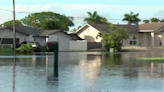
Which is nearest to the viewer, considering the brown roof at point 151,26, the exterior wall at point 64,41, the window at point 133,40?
the exterior wall at point 64,41

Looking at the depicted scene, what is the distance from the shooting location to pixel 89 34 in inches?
2891

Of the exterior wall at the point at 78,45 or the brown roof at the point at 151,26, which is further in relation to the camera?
the brown roof at the point at 151,26

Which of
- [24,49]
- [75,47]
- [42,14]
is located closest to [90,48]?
[75,47]

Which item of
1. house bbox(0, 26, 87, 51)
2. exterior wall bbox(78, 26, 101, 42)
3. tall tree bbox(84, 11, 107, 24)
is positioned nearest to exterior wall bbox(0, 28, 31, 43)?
house bbox(0, 26, 87, 51)

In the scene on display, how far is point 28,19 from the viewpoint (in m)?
116

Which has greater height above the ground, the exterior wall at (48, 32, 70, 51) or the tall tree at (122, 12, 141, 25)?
the tall tree at (122, 12, 141, 25)

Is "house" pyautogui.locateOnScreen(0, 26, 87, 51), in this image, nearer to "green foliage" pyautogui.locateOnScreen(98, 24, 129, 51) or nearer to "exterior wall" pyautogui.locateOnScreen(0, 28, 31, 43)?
"exterior wall" pyautogui.locateOnScreen(0, 28, 31, 43)

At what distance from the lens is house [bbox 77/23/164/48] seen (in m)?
70.9

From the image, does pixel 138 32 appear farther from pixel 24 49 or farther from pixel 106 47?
pixel 24 49

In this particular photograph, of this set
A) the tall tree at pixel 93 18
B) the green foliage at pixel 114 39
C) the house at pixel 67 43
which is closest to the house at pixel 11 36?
the house at pixel 67 43

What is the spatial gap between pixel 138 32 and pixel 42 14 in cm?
4681

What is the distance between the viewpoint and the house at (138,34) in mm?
70938

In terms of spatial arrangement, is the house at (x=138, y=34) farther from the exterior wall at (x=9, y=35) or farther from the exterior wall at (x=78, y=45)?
the exterior wall at (x=9, y=35)

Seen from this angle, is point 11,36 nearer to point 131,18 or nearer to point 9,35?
point 9,35
